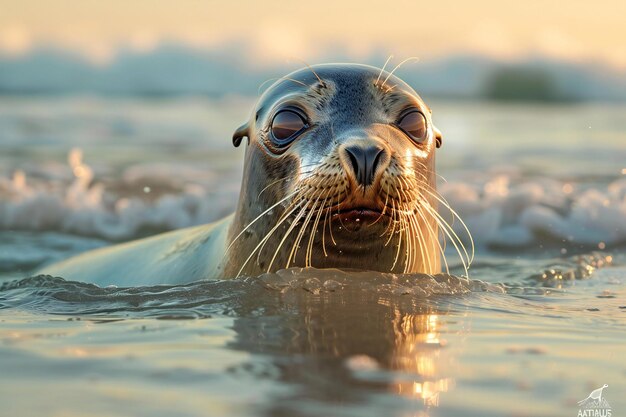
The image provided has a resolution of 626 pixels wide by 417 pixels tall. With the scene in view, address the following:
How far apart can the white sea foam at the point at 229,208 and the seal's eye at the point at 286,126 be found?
3580 millimetres

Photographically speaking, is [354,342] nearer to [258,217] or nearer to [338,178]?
[338,178]

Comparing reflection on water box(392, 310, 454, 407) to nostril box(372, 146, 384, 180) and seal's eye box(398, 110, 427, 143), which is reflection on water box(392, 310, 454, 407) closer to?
nostril box(372, 146, 384, 180)

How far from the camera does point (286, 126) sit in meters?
4.30

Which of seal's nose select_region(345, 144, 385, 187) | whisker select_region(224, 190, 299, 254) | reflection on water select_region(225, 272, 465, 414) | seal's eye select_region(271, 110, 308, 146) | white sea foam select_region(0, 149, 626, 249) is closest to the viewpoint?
reflection on water select_region(225, 272, 465, 414)

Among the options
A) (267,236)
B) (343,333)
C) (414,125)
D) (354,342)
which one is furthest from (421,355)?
(414,125)

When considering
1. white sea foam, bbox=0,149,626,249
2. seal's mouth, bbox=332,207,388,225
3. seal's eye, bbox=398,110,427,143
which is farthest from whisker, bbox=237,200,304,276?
white sea foam, bbox=0,149,626,249

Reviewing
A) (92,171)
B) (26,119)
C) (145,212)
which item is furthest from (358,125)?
(26,119)

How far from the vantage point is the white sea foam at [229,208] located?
779cm

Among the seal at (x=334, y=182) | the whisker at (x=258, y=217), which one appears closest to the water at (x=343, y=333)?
the seal at (x=334, y=182)

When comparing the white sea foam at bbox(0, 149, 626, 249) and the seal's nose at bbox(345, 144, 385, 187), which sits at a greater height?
the white sea foam at bbox(0, 149, 626, 249)

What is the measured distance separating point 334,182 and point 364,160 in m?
0.14

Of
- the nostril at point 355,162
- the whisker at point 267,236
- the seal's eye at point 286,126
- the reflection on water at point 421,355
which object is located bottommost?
the reflection on water at point 421,355

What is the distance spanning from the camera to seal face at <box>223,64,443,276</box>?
12.7 feet

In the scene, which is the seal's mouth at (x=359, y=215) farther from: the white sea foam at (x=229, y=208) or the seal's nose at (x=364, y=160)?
the white sea foam at (x=229, y=208)
